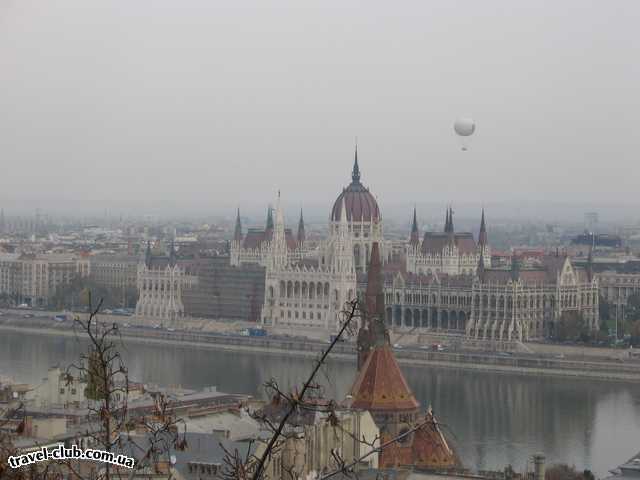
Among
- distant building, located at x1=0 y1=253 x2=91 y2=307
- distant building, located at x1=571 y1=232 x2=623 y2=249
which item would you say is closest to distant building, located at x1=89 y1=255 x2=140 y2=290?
distant building, located at x1=0 y1=253 x2=91 y2=307

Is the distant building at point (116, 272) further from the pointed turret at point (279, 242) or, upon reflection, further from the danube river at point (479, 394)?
the danube river at point (479, 394)

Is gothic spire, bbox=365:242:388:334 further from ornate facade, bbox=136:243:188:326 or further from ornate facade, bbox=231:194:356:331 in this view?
ornate facade, bbox=136:243:188:326

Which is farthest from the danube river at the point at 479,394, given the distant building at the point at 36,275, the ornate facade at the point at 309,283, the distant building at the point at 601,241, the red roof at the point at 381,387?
the distant building at the point at 601,241

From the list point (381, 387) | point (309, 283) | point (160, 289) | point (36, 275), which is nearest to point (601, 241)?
point (36, 275)

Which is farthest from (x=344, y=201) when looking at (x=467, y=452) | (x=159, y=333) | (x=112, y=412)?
(x=112, y=412)

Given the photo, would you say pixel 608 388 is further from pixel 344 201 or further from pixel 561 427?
pixel 344 201

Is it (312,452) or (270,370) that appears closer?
(312,452)
